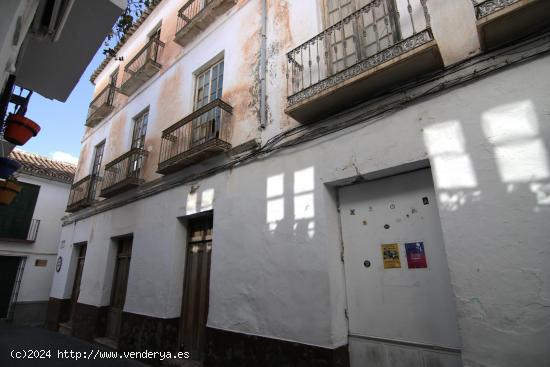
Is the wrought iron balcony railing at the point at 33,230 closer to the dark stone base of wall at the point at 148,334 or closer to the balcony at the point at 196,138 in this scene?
the dark stone base of wall at the point at 148,334

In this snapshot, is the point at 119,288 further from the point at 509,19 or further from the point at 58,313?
the point at 509,19

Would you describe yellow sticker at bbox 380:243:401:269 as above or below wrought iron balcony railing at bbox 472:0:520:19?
below

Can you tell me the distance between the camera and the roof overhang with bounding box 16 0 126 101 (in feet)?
10.3

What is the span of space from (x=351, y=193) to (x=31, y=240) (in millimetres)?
13070

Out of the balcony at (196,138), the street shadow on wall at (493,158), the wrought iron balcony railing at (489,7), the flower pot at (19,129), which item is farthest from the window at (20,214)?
the wrought iron balcony railing at (489,7)

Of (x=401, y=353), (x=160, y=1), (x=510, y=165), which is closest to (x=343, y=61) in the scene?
(x=510, y=165)

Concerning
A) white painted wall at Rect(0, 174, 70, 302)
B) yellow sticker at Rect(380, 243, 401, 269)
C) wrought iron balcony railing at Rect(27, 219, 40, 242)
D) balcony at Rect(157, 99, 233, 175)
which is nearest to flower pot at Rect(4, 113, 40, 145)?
balcony at Rect(157, 99, 233, 175)

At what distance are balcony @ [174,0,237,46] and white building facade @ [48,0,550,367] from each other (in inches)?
1.5

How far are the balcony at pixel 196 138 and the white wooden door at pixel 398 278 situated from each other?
2.63 meters

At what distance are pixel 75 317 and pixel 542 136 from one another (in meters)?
9.82

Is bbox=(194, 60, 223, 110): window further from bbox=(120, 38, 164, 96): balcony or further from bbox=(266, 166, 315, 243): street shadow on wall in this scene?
bbox=(266, 166, 315, 243): street shadow on wall

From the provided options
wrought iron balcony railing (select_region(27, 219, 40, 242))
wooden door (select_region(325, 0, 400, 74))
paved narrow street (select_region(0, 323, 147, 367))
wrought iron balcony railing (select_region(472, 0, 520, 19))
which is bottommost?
paved narrow street (select_region(0, 323, 147, 367))

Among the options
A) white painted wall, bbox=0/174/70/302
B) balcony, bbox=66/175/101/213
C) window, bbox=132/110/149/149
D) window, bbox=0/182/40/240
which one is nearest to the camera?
window, bbox=132/110/149/149

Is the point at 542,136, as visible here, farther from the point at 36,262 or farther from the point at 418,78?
the point at 36,262
